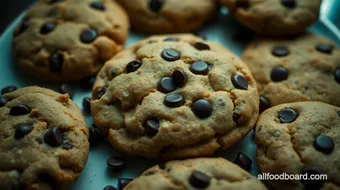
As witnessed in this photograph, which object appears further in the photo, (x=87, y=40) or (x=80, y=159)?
(x=87, y=40)

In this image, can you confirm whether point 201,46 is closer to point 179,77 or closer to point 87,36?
point 179,77

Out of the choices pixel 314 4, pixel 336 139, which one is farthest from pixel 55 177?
pixel 314 4

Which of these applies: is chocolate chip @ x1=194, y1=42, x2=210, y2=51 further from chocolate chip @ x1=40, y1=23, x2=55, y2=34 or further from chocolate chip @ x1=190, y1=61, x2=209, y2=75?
chocolate chip @ x1=40, y1=23, x2=55, y2=34

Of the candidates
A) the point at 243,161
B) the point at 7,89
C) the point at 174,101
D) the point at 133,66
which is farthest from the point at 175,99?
the point at 7,89

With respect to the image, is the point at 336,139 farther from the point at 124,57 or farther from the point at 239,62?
the point at 124,57

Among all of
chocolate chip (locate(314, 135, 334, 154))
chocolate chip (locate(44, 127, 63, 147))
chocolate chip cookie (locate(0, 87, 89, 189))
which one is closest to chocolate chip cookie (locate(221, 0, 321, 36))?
chocolate chip (locate(314, 135, 334, 154))

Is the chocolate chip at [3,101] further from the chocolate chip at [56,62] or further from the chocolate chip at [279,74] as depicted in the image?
the chocolate chip at [279,74]
